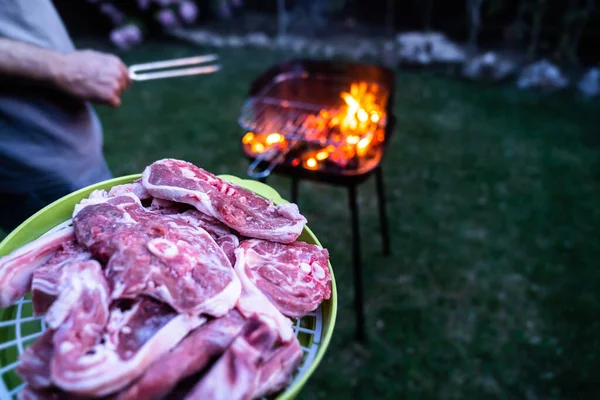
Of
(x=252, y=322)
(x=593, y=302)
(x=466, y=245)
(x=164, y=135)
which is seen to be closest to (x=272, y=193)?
(x=252, y=322)

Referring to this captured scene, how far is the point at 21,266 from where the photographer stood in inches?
55.8

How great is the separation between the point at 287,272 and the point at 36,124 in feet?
5.19

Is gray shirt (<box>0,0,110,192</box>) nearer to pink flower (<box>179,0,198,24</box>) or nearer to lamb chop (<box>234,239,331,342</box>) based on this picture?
lamb chop (<box>234,239,331,342</box>)

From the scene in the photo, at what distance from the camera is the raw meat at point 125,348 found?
1134 millimetres

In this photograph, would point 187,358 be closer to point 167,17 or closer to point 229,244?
point 229,244

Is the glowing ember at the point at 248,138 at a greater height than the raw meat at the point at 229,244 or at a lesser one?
lesser

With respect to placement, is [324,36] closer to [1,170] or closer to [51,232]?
[1,170]

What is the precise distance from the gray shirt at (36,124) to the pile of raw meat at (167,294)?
78cm

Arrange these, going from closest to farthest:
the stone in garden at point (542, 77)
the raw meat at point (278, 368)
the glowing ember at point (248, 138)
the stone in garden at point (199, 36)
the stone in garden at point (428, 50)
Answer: the raw meat at point (278, 368), the glowing ember at point (248, 138), the stone in garden at point (542, 77), the stone in garden at point (428, 50), the stone in garden at point (199, 36)

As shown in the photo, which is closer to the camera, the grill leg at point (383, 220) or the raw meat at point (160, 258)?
the raw meat at point (160, 258)

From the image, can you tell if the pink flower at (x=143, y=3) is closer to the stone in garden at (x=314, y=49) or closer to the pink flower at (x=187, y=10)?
the pink flower at (x=187, y=10)

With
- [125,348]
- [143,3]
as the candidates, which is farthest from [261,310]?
[143,3]

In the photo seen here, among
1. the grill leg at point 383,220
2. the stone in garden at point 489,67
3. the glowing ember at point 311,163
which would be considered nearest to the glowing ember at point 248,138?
the glowing ember at point 311,163

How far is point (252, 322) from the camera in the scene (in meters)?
1.34
